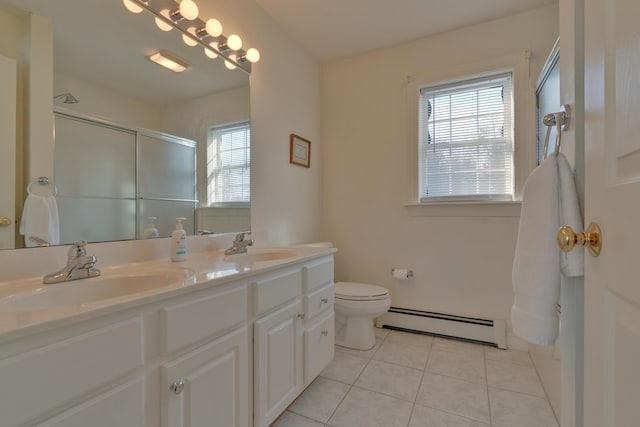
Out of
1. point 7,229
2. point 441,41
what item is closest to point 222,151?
point 7,229

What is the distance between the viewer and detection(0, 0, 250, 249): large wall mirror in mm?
972

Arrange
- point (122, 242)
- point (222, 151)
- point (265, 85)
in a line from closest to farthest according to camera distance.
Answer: point (122, 242) → point (222, 151) → point (265, 85)

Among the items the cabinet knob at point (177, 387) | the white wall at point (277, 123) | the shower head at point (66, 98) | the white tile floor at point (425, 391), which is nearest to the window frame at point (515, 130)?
the white wall at point (277, 123)

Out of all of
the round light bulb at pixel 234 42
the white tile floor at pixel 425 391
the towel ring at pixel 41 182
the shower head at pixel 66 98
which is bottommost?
the white tile floor at pixel 425 391

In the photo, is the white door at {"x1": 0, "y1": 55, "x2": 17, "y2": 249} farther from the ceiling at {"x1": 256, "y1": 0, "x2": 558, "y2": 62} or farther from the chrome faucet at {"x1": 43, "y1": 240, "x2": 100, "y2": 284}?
the ceiling at {"x1": 256, "y1": 0, "x2": 558, "y2": 62}

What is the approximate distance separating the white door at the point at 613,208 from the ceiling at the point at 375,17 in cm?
183

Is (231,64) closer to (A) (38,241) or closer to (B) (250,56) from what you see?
(B) (250,56)

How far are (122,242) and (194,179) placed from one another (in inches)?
19.9

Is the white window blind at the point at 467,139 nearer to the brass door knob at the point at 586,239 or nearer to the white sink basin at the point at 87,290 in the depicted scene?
the brass door knob at the point at 586,239

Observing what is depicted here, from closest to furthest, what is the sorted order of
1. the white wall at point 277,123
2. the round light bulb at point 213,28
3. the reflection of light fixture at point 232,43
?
the round light bulb at point 213,28
the reflection of light fixture at point 232,43
the white wall at point 277,123

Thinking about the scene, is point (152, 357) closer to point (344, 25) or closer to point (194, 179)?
point (194, 179)

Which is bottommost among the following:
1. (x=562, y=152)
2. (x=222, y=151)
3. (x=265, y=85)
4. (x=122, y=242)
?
(x=122, y=242)

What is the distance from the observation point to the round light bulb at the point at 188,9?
1467 mm

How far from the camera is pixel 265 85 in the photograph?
212cm
